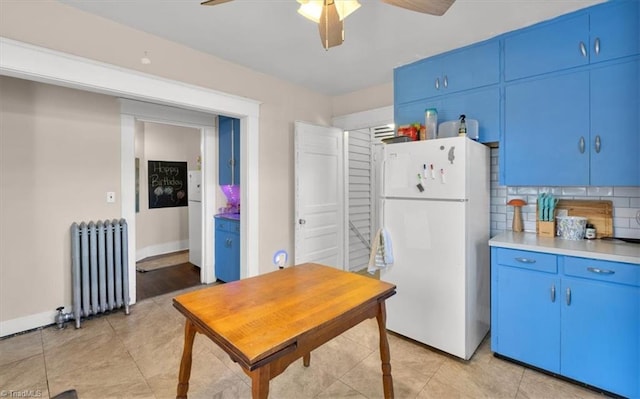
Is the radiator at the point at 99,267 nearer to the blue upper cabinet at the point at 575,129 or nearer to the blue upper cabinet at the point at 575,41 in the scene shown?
the blue upper cabinet at the point at 575,129

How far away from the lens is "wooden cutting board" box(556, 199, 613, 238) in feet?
7.33

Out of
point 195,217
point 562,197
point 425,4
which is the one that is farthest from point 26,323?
point 562,197

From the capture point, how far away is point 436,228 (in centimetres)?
234

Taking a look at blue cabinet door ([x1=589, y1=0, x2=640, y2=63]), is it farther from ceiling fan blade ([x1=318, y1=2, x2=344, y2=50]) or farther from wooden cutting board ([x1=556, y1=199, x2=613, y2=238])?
ceiling fan blade ([x1=318, y1=2, x2=344, y2=50])

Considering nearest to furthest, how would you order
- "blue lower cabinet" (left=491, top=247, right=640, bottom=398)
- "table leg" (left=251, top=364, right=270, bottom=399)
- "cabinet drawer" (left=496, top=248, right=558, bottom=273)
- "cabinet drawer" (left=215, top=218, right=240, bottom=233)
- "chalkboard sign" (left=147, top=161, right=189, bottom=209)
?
"table leg" (left=251, top=364, right=270, bottom=399) → "blue lower cabinet" (left=491, top=247, right=640, bottom=398) → "cabinet drawer" (left=496, top=248, right=558, bottom=273) → "cabinet drawer" (left=215, top=218, right=240, bottom=233) → "chalkboard sign" (left=147, top=161, right=189, bottom=209)

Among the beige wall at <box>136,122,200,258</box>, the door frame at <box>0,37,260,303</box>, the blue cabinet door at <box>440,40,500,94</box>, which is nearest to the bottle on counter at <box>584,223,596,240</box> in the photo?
the blue cabinet door at <box>440,40,500,94</box>

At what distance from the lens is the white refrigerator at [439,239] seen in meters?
2.22

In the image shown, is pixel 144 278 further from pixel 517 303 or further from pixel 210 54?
pixel 517 303

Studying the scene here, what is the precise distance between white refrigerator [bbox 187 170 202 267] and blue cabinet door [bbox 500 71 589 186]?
3.95m

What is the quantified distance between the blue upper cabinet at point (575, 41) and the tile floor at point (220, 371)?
2.28m

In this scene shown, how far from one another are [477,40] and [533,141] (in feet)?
3.26

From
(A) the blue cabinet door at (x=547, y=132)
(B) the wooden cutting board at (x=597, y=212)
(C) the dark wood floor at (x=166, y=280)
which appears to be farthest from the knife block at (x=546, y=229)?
(C) the dark wood floor at (x=166, y=280)

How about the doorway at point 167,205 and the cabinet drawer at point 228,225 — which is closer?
the cabinet drawer at point 228,225

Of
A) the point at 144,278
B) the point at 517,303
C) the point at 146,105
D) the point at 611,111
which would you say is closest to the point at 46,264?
the point at 144,278
